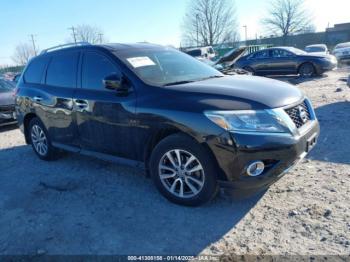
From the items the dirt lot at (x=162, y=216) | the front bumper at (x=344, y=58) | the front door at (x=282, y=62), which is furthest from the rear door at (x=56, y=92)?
the front bumper at (x=344, y=58)

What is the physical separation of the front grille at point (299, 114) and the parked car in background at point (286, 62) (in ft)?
42.0

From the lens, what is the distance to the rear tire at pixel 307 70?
15664 millimetres

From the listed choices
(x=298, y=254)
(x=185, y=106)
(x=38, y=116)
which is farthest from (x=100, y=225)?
(x=38, y=116)

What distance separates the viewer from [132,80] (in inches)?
160

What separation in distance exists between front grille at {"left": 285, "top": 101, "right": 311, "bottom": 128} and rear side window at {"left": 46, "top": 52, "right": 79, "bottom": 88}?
2942 mm

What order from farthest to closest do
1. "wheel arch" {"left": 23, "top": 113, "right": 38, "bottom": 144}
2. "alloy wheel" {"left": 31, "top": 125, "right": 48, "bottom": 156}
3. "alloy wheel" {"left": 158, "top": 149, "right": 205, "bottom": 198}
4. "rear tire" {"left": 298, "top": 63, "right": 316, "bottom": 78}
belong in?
"rear tire" {"left": 298, "top": 63, "right": 316, "bottom": 78} → "wheel arch" {"left": 23, "top": 113, "right": 38, "bottom": 144} → "alloy wheel" {"left": 31, "top": 125, "right": 48, "bottom": 156} → "alloy wheel" {"left": 158, "top": 149, "right": 205, "bottom": 198}

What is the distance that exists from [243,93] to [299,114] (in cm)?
68

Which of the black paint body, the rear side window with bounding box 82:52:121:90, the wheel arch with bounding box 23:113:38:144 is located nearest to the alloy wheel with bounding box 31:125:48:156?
the wheel arch with bounding box 23:113:38:144

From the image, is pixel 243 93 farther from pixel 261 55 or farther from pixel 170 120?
pixel 261 55

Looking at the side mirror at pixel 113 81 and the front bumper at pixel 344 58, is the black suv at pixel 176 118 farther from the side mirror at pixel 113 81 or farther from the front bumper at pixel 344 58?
the front bumper at pixel 344 58

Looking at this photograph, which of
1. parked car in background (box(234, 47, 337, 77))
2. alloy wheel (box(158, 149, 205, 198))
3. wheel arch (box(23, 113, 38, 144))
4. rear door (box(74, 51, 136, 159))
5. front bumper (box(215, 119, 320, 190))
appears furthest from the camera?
parked car in background (box(234, 47, 337, 77))

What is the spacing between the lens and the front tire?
3502 millimetres

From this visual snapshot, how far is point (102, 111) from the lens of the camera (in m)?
4.32

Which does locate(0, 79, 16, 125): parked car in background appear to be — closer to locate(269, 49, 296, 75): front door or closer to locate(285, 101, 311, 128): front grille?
locate(285, 101, 311, 128): front grille
